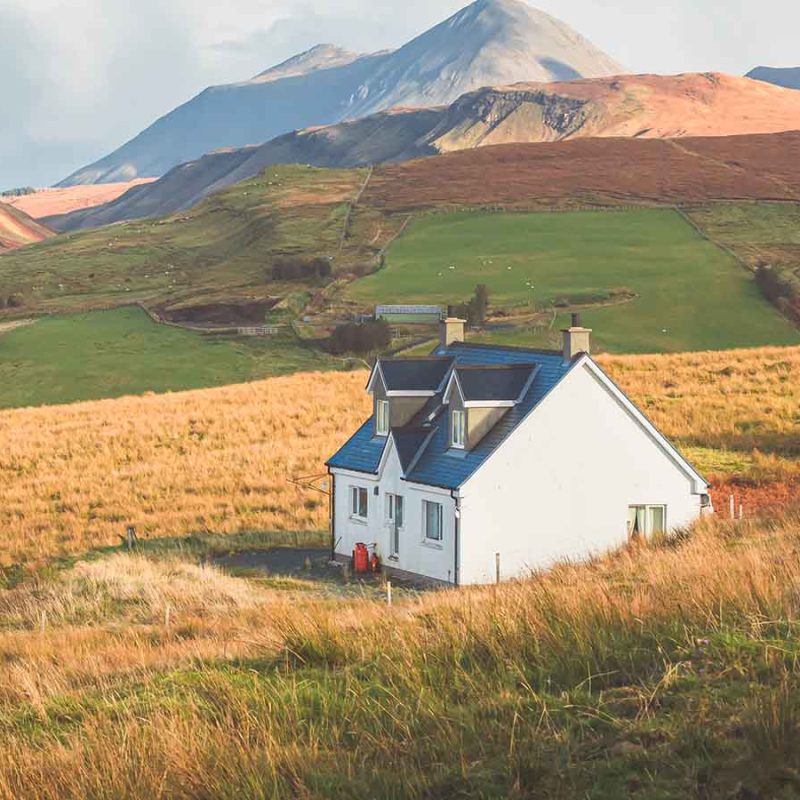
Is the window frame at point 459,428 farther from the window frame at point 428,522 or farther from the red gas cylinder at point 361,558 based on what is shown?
the red gas cylinder at point 361,558

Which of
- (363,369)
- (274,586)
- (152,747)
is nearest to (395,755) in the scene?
(152,747)

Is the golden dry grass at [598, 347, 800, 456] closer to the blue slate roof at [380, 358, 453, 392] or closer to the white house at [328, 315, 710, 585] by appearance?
the white house at [328, 315, 710, 585]

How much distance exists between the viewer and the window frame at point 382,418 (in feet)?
105

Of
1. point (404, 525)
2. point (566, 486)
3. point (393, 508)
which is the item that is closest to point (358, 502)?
point (393, 508)

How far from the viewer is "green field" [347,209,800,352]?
92.6 m

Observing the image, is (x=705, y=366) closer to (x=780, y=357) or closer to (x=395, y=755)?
(x=780, y=357)

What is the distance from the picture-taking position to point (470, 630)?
1013 centimetres

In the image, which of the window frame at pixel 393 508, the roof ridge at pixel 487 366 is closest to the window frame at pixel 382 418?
the window frame at pixel 393 508

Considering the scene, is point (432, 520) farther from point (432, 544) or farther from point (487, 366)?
point (487, 366)

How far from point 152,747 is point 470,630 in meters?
2.94

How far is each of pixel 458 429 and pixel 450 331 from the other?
22.1ft

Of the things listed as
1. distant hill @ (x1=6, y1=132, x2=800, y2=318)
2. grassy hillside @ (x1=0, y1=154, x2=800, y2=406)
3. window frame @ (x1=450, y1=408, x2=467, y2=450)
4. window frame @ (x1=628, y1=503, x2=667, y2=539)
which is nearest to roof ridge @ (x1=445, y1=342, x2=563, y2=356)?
window frame @ (x1=450, y1=408, x2=467, y2=450)

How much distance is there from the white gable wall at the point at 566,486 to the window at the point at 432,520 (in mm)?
1047

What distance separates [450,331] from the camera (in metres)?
35.6
